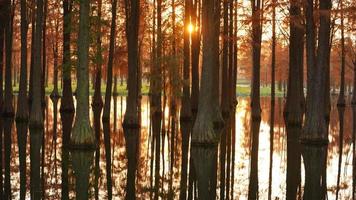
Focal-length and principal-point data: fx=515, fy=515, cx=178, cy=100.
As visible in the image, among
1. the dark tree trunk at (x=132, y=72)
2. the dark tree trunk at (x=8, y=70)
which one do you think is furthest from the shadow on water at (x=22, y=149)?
the dark tree trunk at (x=132, y=72)

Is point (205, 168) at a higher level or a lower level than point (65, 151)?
lower

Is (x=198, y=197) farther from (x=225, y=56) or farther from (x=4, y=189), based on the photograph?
(x=225, y=56)

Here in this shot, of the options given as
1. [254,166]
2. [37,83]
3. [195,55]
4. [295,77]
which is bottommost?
[254,166]

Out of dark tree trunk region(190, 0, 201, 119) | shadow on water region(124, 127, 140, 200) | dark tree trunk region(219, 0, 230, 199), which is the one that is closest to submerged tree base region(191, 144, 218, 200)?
dark tree trunk region(219, 0, 230, 199)

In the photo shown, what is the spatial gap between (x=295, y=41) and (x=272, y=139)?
824 cm

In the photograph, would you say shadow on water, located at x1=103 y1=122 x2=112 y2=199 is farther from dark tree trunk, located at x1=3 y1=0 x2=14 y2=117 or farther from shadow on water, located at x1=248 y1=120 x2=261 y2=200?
dark tree trunk, located at x1=3 y1=0 x2=14 y2=117

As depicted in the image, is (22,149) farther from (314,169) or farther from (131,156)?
(314,169)

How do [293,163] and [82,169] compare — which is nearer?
[82,169]

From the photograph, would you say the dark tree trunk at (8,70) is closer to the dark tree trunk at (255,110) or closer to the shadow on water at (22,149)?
the shadow on water at (22,149)

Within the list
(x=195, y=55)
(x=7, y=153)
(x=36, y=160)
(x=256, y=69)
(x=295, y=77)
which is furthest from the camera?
(x=256, y=69)

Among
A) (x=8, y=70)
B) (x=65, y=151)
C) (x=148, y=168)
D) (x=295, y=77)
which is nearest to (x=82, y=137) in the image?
(x=65, y=151)

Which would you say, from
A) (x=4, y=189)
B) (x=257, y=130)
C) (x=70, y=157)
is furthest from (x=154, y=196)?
(x=257, y=130)

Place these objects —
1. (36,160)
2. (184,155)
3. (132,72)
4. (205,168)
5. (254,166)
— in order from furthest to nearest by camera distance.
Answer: (132,72), (184,155), (254,166), (36,160), (205,168)

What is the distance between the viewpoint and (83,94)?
18.1 metres
